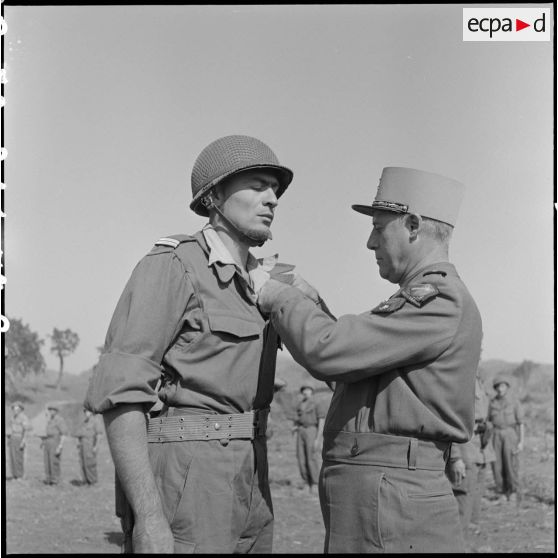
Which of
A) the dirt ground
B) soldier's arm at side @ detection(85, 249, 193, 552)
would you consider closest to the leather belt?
soldier's arm at side @ detection(85, 249, 193, 552)

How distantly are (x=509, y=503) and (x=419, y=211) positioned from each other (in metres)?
11.8

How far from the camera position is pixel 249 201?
3.63 m

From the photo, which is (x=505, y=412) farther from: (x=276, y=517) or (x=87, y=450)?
(x=87, y=450)

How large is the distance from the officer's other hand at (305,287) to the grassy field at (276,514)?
2697 mm

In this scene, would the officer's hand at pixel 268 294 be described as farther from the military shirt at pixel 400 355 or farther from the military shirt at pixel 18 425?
the military shirt at pixel 18 425

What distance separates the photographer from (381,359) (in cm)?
340

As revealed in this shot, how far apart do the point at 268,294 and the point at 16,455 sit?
53.3ft

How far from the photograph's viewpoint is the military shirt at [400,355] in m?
3.41

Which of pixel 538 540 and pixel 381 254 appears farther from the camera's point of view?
pixel 538 540

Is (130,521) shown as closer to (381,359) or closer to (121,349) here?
(121,349)

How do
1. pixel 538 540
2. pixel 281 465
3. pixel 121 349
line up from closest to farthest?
pixel 121 349 → pixel 538 540 → pixel 281 465

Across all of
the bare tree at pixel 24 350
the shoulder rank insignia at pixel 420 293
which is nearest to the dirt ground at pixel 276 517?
the shoulder rank insignia at pixel 420 293

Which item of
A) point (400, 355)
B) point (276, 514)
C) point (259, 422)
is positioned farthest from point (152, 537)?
point (276, 514)

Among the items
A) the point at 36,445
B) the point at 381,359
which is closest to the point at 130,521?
the point at 381,359
